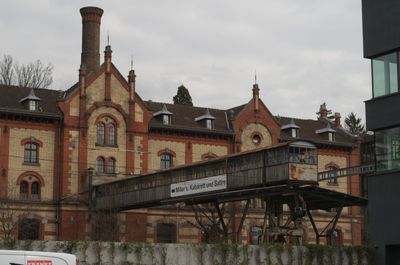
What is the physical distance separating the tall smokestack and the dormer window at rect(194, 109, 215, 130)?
9732 millimetres

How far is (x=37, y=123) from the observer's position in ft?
177

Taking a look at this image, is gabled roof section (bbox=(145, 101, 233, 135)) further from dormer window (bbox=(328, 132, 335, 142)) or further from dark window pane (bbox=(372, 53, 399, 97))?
dark window pane (bbox=(372, 53, 399, 97))

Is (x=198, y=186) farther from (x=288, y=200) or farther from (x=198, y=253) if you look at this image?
(x=198, y=253)

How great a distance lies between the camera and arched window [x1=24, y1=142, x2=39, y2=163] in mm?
53469

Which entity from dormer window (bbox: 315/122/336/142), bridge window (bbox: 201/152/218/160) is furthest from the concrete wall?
dormer window (bbox: 315/122/336/142)

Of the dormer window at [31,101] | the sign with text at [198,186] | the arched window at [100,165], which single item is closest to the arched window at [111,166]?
the arched window at [100,165]

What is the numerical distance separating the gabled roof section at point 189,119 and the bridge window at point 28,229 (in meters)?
11.9

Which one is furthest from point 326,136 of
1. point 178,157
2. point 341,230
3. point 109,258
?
point 109,258

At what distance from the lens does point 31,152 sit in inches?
2112

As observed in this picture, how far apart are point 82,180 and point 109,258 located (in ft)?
102

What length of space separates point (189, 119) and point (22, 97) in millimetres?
14153

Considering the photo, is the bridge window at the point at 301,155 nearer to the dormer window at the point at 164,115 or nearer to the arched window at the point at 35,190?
the dormer window at the point at 164,115

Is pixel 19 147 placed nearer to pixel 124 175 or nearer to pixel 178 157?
pixel 124 175

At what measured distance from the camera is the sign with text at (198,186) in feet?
147
